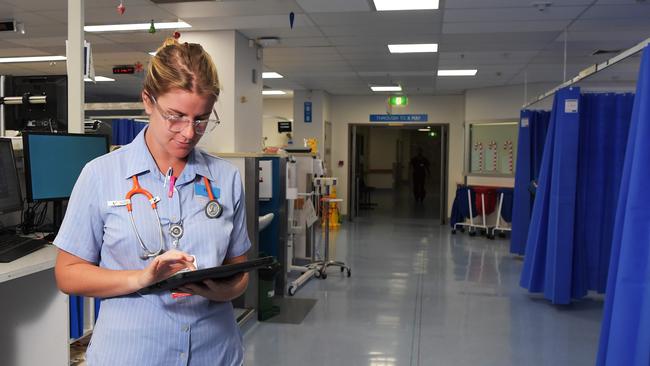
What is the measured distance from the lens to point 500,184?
34.1 feet

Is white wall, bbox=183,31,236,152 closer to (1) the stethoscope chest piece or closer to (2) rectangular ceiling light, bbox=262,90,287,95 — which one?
(1) the stethoscope chest piece

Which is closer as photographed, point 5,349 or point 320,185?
point 5,349

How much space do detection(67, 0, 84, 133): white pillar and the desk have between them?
2.81 feet

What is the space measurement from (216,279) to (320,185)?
5.34 meters

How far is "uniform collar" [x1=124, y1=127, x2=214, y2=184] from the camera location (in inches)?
50.1

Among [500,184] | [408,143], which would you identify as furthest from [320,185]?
[408,143]

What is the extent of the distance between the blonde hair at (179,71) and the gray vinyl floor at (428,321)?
2.90 metres

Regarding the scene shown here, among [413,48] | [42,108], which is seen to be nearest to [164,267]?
[42,108]

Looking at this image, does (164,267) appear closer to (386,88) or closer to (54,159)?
(54,159)

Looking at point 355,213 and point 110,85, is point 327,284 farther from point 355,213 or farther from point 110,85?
point 110,85

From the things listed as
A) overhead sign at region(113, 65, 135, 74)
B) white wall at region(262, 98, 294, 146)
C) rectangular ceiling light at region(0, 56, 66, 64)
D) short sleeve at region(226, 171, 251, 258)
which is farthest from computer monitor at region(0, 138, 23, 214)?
white wall at region(262, 98, 294, 146)

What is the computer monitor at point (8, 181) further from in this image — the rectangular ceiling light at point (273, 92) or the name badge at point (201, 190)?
the rectangular ceiling light at point (273, 92)

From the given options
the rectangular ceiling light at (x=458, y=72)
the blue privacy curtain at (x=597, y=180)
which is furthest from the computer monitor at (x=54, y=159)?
the rectangular ceiling light at (x=458, y=72)

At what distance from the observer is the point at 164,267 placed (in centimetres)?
112
